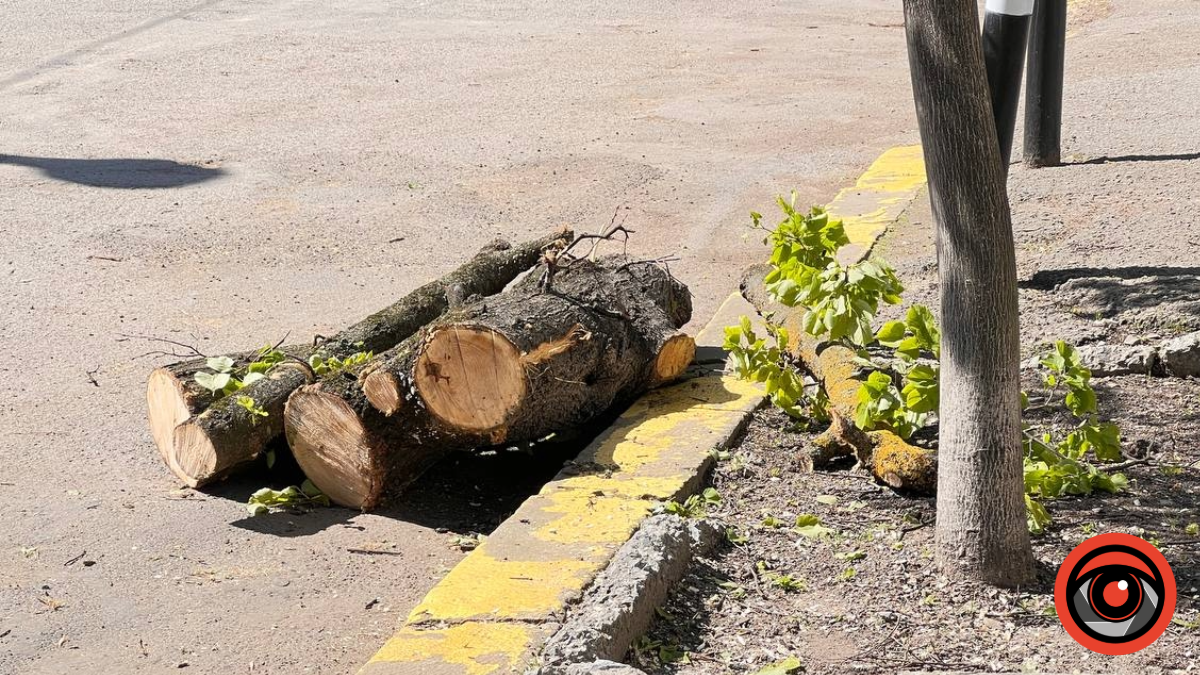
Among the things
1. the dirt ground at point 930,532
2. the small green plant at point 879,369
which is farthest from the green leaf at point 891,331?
the dirt ground at point 930,532

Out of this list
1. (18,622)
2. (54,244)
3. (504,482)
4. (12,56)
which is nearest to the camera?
(18,622)

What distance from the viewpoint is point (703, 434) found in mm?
4766

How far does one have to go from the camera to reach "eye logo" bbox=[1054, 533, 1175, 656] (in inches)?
127

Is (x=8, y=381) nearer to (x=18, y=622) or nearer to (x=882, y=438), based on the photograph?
(x=18, y=622)

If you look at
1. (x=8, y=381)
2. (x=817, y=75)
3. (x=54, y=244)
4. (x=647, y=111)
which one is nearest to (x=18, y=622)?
(x=8, y=381)

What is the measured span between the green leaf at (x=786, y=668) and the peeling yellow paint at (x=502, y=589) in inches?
23.6

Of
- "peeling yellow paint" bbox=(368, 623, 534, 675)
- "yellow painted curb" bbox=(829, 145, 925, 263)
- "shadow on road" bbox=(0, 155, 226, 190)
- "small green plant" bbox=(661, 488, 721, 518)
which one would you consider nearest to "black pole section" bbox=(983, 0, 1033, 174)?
Answer: "yellow painted curb" bbox=(829, 145, 925, 263)

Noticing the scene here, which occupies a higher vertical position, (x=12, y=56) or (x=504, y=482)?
(x=12, y=56)

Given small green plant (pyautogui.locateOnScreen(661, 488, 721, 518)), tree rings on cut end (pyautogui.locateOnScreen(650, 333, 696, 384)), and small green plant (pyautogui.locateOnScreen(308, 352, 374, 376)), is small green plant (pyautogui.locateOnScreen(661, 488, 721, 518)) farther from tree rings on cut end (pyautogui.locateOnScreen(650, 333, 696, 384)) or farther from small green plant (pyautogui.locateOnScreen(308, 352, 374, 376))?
small green plant (pyautogui.locateOnScreen(308, 352, 374, 376))

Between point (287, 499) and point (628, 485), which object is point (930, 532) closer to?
point (628, 485)

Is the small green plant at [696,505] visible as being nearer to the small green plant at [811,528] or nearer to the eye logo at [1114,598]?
the small green plant at [811,528]

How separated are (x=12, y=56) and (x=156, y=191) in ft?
18.6

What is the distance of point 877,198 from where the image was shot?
26.9 ft

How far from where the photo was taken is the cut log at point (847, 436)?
4094mm
